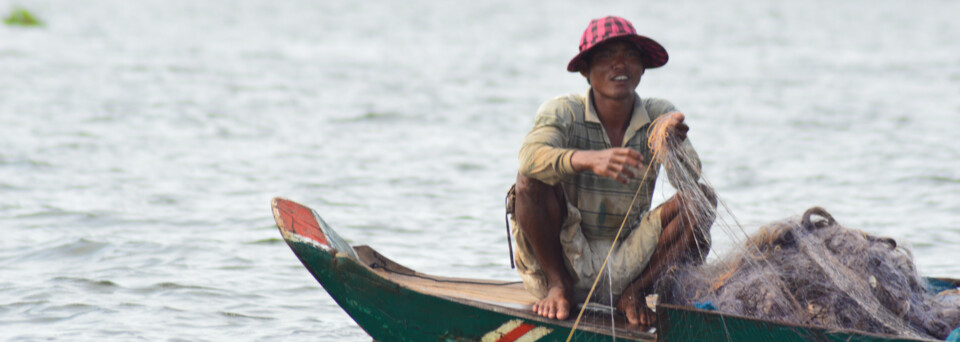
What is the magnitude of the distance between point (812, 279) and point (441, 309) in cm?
124

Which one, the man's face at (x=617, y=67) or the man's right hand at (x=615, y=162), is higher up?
the man's face at (x=617, y=67)

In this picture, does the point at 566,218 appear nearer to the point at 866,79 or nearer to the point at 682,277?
the point at 682,277

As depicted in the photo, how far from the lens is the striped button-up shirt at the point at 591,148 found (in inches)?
134

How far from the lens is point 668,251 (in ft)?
11.5

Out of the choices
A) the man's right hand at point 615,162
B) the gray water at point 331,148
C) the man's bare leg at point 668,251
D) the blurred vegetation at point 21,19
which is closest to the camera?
the man's right hand at point 615,162

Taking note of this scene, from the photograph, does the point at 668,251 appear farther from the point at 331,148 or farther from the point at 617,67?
the point at 331,148

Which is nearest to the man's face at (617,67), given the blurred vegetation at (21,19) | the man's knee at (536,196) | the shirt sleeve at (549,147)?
the shirt sleeve at (549,147)

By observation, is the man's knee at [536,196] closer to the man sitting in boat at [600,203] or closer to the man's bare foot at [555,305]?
the man sitting in boat at [600,203]

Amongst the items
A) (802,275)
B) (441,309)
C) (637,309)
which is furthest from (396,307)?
(802,275)

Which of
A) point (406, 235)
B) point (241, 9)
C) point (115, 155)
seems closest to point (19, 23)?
point (241, 9)

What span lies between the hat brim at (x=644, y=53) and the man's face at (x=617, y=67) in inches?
1.2

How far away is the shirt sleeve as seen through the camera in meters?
3.27

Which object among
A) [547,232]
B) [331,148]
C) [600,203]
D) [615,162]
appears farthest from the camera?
[331,148]

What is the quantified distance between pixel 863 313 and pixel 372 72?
13.9m
